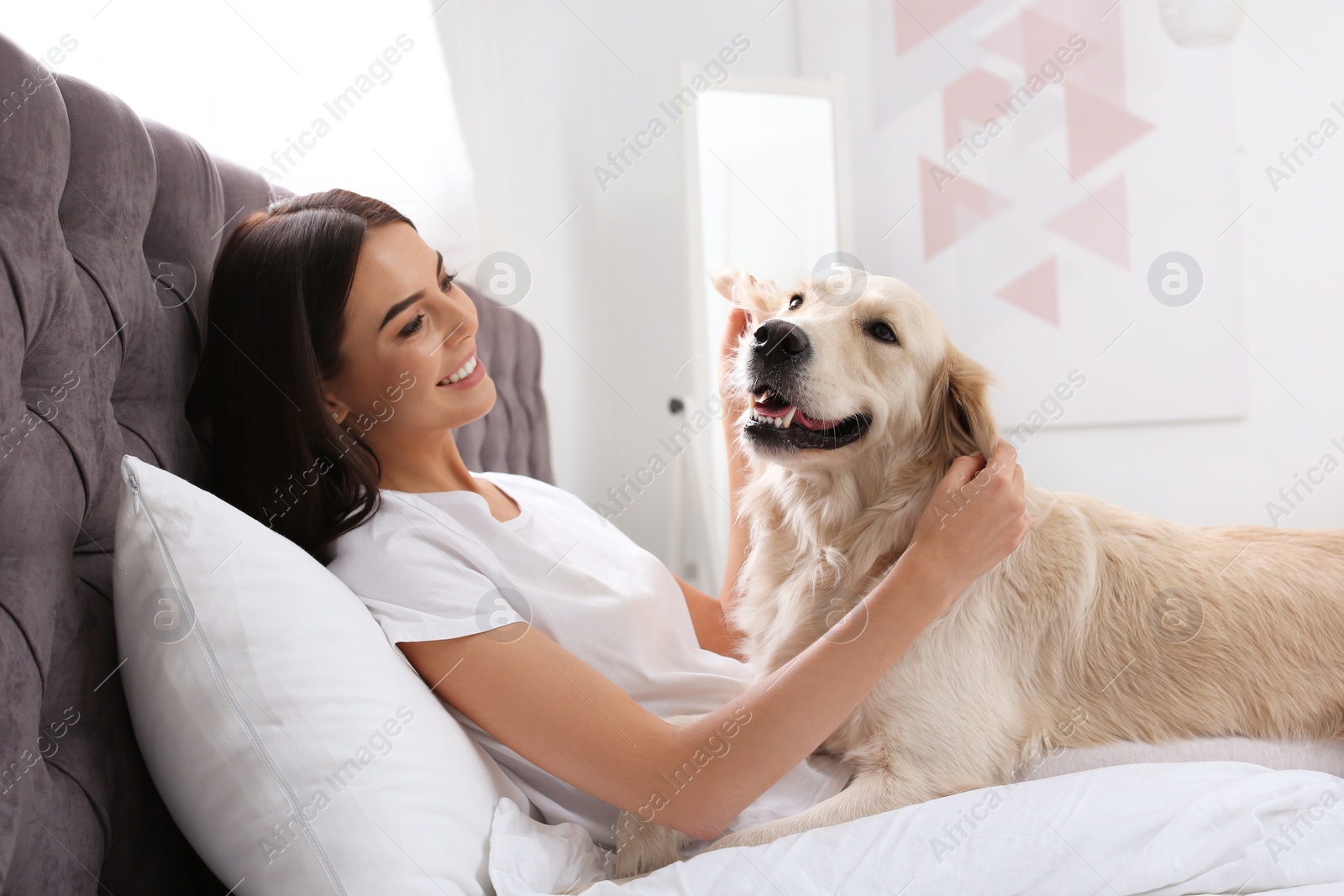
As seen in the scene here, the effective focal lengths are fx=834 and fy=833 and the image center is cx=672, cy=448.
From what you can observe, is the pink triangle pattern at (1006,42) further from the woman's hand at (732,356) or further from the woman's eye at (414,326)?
the woman's eye at (414,326)

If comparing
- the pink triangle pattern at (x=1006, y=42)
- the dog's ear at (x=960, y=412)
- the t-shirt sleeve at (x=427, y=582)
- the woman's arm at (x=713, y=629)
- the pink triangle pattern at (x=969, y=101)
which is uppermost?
the pink triangle pattern at (x=1006, y=42)

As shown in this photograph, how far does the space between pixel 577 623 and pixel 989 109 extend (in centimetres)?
355

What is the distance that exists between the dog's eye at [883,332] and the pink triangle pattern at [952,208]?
2759mm

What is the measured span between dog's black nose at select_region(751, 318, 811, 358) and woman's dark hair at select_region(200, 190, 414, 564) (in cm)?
56

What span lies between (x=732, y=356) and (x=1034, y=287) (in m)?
2.83

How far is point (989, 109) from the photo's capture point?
3.75 metres

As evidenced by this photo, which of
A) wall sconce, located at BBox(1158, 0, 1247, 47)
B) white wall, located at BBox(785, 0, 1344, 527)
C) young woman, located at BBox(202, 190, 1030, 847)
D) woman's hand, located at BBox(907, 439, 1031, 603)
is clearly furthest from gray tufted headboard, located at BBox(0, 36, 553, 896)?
wall sconce, located at BBox(1158, 0, 1247, 47)

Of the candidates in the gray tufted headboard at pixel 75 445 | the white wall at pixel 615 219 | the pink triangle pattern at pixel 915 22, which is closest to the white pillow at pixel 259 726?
the gray tufted headboard at pixel 75 445

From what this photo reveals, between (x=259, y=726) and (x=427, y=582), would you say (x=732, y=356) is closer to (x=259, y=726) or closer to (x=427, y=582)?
(x=427, y=582)

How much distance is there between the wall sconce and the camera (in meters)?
3.73

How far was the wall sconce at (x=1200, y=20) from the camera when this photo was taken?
12.2 feet

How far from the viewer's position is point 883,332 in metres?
1.25

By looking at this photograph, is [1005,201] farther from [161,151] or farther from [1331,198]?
[161,151]

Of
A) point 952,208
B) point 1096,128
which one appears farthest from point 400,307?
point 1096,128
